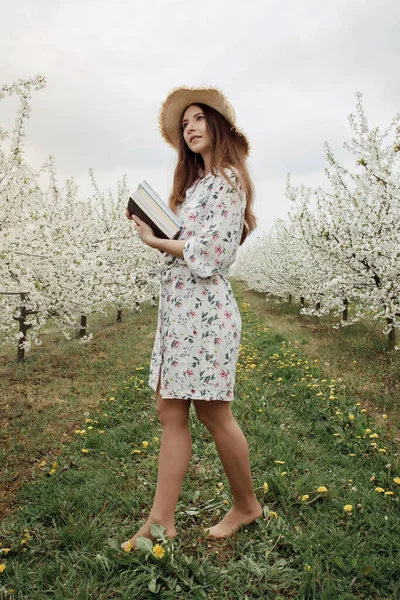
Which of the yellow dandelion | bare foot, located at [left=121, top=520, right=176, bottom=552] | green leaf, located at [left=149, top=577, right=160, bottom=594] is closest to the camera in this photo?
green leaf, located at [left=149, top=577, right=160, bottom=594]

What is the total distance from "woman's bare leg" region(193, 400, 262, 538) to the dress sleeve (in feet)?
2.28

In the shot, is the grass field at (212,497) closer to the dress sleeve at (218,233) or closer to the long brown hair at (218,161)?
the dress sleeve at (218,233)

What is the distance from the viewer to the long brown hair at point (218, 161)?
216 centimetres

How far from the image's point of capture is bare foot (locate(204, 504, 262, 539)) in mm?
2219

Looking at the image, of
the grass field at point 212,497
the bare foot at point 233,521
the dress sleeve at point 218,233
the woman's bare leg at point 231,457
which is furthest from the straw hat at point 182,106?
the grass field at point 212,497

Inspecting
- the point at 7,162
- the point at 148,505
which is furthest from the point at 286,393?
the point at 7,162

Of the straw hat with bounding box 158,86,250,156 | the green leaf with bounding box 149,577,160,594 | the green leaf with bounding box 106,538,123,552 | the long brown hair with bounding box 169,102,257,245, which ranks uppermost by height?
the straw hat with bounding box 158,86,250,156

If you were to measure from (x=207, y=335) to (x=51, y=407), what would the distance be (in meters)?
3.89

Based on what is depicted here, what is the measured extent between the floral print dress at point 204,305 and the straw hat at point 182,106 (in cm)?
36

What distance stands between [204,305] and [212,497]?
1389 millimetres

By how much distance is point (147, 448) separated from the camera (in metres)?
3.36

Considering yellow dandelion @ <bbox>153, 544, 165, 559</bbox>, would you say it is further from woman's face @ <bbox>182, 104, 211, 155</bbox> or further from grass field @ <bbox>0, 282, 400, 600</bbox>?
woman's face @ <bbox>182, 104, 211, 155</bbox>

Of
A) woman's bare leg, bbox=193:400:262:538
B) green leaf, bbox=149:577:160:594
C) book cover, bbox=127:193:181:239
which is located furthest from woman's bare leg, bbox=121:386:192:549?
book cover, bbox=127:193:181:239

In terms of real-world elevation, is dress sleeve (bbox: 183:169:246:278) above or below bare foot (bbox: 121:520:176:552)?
above
